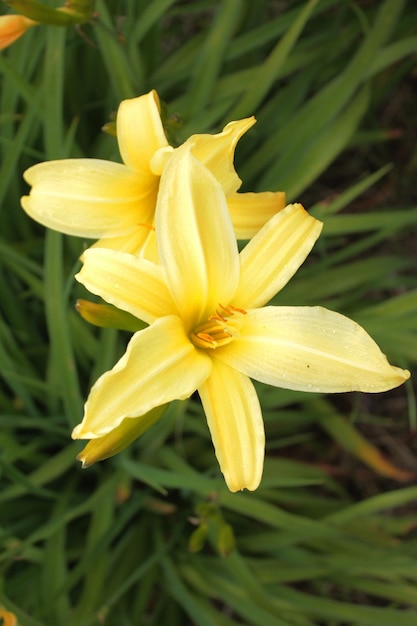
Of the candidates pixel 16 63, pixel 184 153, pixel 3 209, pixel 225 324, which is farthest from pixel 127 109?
pixel 3 209

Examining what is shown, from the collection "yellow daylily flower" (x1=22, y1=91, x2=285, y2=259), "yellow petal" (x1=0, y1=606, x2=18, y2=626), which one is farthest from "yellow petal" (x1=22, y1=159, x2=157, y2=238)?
"yellow petal" (x1=0, y1=606, x2=18, y2=626)

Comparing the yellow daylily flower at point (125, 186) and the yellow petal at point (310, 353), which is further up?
the yellow daylily flower at point (125, 186)

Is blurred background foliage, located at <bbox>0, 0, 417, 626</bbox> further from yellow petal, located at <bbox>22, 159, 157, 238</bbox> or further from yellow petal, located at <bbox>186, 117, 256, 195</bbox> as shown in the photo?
yellow petal, located at <bbox>186, 117, 256, 195</bbox>

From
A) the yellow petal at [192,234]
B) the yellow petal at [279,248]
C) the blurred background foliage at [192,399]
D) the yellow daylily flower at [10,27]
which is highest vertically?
the yellow daylily flower at [10,27]

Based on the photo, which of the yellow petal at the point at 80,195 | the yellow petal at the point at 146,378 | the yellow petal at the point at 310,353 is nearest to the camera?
the yellow petal at the point at 146,378

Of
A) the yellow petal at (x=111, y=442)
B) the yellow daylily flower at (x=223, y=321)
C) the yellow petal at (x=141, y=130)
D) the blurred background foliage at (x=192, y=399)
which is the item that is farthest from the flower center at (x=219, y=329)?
the blurred background foliage at (x=192, y=399)

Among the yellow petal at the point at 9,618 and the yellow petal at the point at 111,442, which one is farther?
the yellow petal at the point at 9,618

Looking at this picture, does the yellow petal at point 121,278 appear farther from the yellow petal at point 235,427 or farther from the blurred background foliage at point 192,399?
the blurred background foliage at point 192,399

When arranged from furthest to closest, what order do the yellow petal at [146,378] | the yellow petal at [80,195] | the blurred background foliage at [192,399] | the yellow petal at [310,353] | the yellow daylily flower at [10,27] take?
the blurred background foliage at [192,399], the yellow daylily flower at [10,27], the yellow petal at [80,195], the yellow petal at [310,353], the yellow petal at [146,378]
